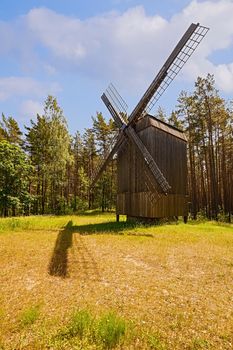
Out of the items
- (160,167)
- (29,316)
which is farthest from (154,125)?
(29,316)

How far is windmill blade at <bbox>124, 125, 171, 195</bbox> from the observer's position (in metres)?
17.3

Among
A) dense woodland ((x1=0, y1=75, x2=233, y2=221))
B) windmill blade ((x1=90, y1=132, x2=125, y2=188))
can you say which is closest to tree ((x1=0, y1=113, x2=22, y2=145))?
dense woodland ((x1=0, y1=75, x2=233, y2=221))

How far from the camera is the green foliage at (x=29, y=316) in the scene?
5.62 meters

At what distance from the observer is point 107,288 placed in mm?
7613

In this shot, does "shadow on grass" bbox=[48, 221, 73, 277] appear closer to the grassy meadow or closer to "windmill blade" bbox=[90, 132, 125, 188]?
the grassy meadow

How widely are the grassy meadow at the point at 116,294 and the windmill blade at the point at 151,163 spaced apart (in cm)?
462

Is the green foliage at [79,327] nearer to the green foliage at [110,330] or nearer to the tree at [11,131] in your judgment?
the green foliage at [110,330]

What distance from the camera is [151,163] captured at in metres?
18.1

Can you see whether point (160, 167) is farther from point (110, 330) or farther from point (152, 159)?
point (110, 330)

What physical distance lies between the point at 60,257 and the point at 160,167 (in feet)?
36.7

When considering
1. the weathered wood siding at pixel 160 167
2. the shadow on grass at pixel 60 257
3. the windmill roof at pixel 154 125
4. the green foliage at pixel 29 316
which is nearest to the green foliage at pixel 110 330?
the green foliage at pixel 29 316

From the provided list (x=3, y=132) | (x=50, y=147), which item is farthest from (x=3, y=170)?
(x=3, y=132)

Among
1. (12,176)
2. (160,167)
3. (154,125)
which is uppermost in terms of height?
(154,125)

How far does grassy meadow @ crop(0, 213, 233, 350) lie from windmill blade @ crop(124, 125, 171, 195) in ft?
15.1
